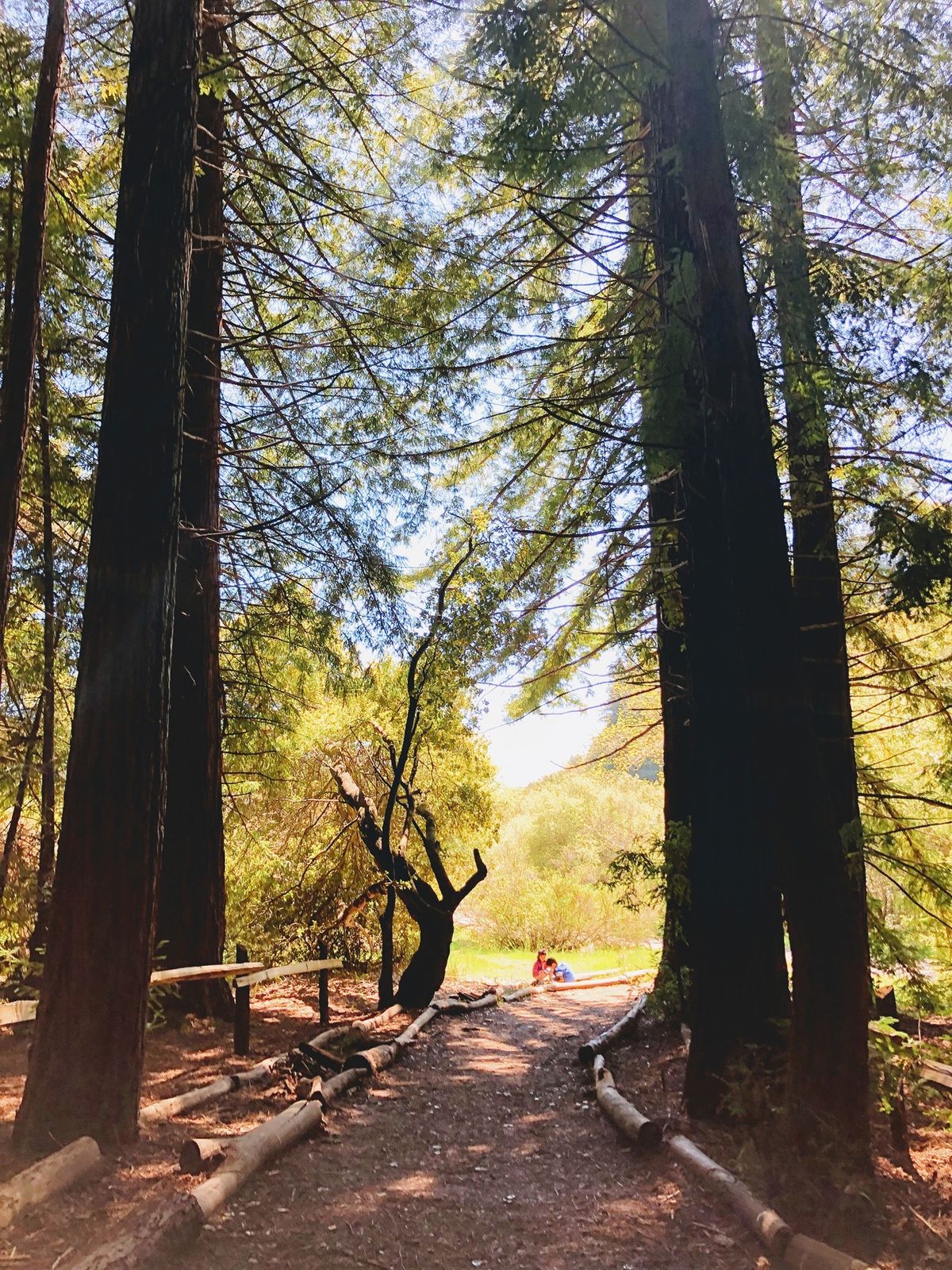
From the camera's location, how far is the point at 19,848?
7.95 meters

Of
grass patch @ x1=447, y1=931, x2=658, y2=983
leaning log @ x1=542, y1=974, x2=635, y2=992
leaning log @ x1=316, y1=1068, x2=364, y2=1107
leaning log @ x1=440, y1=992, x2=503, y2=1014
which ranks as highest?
leaning log @ x1=316, y1=1068, x2=364, y2=1107

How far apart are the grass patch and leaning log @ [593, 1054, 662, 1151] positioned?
1130 cm

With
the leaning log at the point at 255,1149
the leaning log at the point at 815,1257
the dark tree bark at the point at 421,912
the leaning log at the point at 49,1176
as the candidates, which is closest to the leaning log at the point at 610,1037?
the dark tree bark at the point at 421,912

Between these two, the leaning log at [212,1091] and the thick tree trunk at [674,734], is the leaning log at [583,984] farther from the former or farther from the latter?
the leaning log at [212,1091]

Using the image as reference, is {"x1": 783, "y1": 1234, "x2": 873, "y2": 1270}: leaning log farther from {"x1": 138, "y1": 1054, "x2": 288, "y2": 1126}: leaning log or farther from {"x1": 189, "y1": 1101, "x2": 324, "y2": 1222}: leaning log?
{"x1": 138, "y1": 1054, "x2": 288, "y2": 1126}: leaning log

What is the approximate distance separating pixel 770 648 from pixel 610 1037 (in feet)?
17.9

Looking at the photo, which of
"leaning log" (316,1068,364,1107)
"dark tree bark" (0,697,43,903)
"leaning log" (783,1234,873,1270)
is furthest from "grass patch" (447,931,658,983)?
"leaning log" (783,1234,873,1270)

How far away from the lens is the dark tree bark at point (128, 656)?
4480mm

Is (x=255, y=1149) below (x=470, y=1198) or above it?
above

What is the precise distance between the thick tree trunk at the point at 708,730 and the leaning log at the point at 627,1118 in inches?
15.5

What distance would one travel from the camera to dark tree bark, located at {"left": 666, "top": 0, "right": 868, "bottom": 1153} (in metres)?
4.15

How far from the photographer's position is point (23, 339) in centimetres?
517

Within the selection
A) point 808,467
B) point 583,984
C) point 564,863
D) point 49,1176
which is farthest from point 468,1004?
point 564,863

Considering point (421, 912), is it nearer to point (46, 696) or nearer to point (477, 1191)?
point (46, 696)
